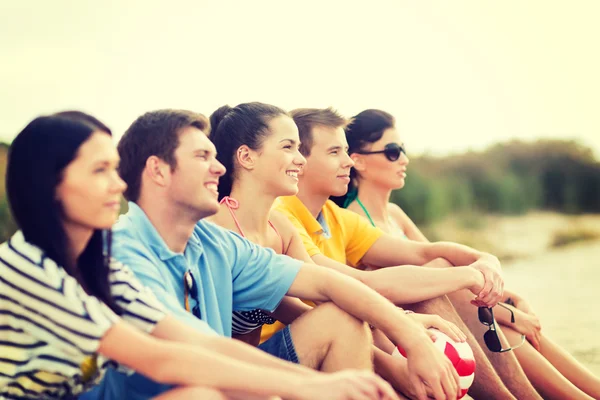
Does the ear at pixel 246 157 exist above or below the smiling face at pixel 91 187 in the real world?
below

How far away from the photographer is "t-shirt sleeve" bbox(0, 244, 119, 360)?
2418mm

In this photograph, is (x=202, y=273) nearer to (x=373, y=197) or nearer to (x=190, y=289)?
(x=190, y=289)

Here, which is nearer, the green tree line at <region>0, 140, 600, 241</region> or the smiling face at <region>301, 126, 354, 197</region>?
the smiling face at <region>301, 126, 354, 197</region>

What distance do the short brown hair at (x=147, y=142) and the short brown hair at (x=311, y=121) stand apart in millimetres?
1832

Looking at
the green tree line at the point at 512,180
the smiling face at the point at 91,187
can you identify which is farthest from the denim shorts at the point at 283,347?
the green tree line at the point at 512,180

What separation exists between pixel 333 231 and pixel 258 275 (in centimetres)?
160

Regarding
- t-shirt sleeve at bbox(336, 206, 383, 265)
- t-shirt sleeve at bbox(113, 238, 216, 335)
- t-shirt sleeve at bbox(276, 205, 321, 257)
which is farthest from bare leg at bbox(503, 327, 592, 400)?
t-shirt sleeve at bbox(113, 238, 216, 335)

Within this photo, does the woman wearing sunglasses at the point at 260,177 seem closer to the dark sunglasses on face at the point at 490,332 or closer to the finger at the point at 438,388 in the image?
the dark sunglasses on face at the point at 490,332

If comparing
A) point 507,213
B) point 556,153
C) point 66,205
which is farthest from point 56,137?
point 556,153

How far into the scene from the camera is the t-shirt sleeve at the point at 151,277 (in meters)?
2.88

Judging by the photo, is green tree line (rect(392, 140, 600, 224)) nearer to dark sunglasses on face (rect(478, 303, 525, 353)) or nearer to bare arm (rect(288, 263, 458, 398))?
dark sunglasses on face (rect(478, 303, 525, 353))

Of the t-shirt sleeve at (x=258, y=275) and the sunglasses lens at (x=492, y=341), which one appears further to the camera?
the sunglasses lens at (x=492, y=341)

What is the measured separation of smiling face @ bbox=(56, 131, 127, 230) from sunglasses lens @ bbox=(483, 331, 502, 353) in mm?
2695

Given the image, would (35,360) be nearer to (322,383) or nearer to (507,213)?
(322,383)
